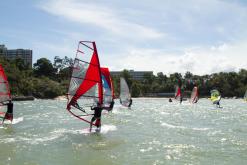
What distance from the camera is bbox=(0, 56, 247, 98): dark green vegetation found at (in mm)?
123312

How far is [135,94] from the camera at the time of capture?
176000mm

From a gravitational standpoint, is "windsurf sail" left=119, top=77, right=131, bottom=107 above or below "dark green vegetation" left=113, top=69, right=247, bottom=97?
below

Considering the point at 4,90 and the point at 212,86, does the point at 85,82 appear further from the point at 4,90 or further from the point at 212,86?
the point at 212,86

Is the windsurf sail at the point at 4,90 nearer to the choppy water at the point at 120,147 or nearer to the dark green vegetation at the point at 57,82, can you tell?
the choppy water at the point at 120,147

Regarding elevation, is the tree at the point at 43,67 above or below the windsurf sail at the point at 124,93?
above

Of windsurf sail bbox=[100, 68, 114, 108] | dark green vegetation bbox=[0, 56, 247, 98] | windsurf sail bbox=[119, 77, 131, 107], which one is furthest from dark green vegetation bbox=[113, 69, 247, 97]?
windsurf sail bbox=[100, 68, 114, 108]

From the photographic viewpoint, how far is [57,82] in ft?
488

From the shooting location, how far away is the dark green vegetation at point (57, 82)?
123312 millimetres

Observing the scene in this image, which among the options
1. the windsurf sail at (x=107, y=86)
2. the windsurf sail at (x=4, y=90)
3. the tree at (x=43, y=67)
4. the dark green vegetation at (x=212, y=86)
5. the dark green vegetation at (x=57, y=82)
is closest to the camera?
the windsurf sail at (x=4, y=90)

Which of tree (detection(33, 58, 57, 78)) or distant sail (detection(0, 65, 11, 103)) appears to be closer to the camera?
distant sail (detection(0, 65, 11, 103))

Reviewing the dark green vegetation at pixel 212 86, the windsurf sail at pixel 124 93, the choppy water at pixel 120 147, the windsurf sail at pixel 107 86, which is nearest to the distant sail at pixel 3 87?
the choppy water at pixel 120 147

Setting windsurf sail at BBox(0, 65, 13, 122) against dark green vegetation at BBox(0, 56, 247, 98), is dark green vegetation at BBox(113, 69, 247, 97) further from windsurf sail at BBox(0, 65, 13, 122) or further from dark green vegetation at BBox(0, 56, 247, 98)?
windsurf sail at BBox(0, 65, 13, 122)

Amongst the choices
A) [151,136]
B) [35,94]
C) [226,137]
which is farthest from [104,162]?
[35,94]

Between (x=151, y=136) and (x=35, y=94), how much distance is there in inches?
4396
